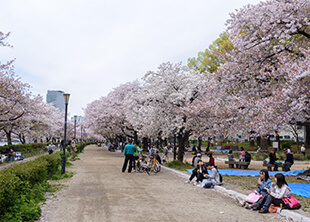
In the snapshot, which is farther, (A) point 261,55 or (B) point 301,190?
(A) point 261,55

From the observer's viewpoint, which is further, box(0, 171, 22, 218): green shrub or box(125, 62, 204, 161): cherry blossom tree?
box(125, 62, 204, 161): cherry blossom tree

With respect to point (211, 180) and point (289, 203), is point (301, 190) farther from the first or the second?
point (289, 203)

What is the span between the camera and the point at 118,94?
41.6 m

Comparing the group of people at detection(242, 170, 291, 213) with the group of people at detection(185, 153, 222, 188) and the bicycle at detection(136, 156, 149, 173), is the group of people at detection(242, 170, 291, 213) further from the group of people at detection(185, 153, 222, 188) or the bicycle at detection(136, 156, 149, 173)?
the bicycle at detection(136, 156, 149, 173)

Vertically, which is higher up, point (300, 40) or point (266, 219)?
point (300, 40)

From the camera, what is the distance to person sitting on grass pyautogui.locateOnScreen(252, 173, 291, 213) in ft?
23.4

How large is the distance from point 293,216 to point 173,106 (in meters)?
14.5

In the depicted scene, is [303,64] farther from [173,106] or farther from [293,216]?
[173,106]

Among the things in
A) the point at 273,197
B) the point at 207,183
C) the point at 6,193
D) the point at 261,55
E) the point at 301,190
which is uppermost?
the point at 261,55

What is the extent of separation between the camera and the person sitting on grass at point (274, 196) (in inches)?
281

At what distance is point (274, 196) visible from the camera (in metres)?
7.36

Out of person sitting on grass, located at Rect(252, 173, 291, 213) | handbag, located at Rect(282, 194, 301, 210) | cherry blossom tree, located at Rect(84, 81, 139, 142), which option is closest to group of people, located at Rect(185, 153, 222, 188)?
person sitting on grass, located at Rect(252, 173, 291, 213)

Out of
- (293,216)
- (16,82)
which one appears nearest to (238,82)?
(293,216)

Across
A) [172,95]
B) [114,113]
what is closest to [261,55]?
[172,95]
